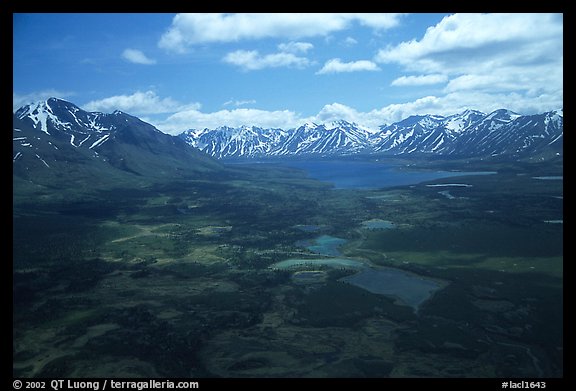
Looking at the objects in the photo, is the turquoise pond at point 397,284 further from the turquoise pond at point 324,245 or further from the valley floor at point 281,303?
the turquoise pond at point 324,245

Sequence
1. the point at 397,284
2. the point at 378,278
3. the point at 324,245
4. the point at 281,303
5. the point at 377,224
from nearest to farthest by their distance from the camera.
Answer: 1. the point at 281,303
2. the point at 397,284
3. the point at 378,278
4. the point at 324,245
5. the point at 377,224

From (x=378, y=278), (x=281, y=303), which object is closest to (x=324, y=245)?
(x=378, y=278)

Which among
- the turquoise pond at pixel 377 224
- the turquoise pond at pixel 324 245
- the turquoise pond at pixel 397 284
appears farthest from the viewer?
the turquoise pond at pixel 377 224

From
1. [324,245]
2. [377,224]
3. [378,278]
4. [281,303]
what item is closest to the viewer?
[281,303]

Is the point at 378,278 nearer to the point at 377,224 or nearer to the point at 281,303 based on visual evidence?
the point at 281,303

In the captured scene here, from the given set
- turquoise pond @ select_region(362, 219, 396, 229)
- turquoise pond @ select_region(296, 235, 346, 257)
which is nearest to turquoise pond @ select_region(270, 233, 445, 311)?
turquoise pond @ select_region(296, 235, 346, 257)

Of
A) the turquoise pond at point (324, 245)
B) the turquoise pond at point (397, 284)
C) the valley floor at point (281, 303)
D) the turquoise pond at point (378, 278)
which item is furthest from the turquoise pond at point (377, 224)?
the turquoise pond at point (397, 284)
